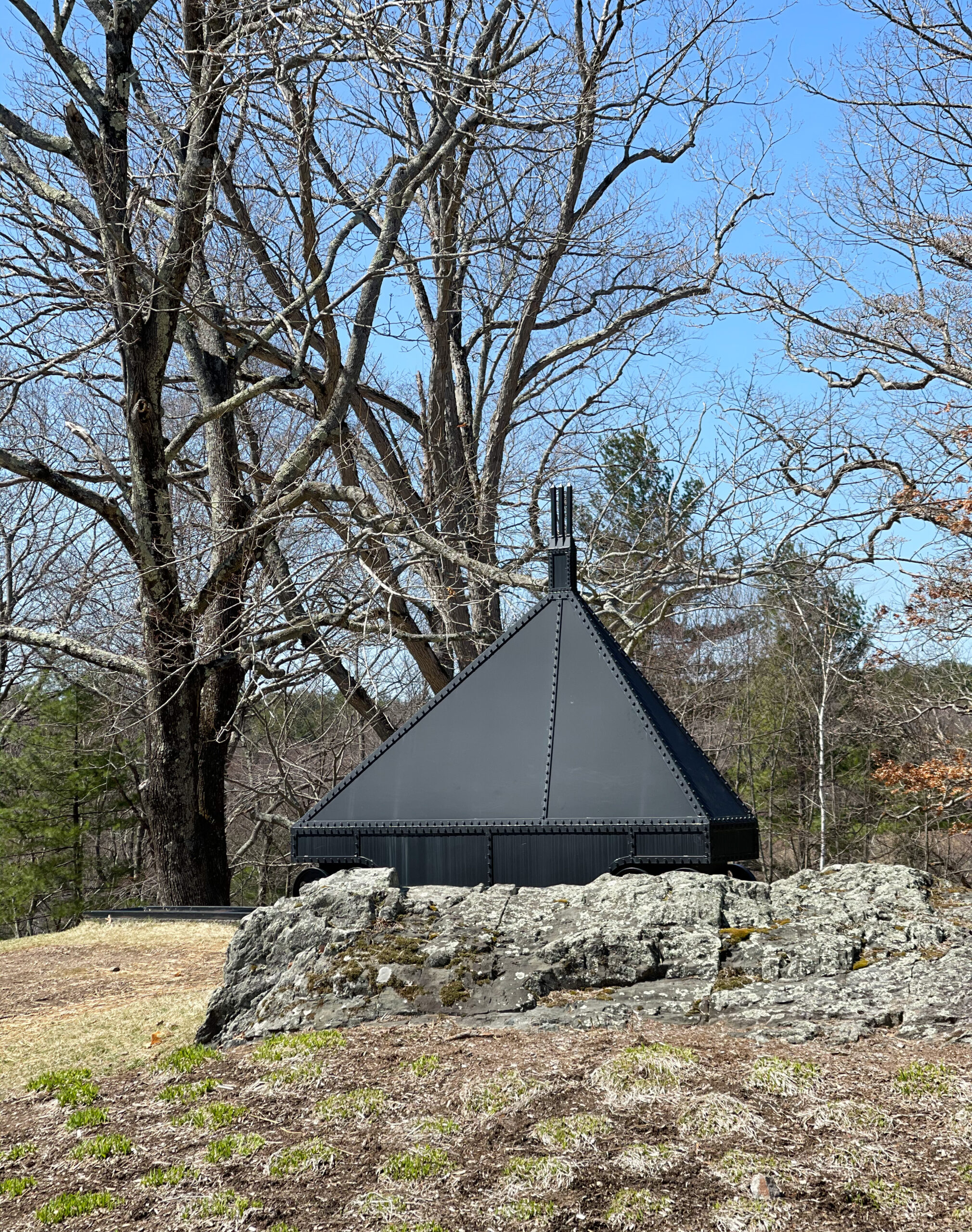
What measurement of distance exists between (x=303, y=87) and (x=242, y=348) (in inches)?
107

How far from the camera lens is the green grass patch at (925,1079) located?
3.68 metres

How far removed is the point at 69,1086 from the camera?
4.62 metres

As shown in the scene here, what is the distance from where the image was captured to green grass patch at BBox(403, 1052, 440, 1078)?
4.09 m

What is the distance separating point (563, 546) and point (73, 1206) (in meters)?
4.64

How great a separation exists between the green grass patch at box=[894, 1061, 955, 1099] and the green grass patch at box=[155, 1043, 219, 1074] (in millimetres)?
2783

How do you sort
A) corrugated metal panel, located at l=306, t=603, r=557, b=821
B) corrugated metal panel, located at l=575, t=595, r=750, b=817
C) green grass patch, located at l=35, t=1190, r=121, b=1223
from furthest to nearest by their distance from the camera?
corrugated metal panel, located at l=306, t=603, r=557, b=821 → corrugated metal panel, located at l=575, t=595, r=750, b=817 → green grass patch, located at l=35, t=1190, r=121, b=1223

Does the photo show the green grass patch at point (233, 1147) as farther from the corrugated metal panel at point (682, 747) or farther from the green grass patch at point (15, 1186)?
the corrugated metal panel at point (682, 747)

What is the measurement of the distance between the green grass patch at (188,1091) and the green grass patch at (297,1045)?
246mm

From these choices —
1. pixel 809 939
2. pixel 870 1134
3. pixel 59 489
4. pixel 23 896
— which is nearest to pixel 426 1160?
pixel 870 1134

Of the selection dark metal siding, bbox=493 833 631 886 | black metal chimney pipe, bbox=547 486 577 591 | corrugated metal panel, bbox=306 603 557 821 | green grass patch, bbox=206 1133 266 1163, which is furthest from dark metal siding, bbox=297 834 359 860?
green grass patch, bbox=206 1133 266 1163

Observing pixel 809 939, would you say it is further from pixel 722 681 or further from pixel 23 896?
pixel 23 896

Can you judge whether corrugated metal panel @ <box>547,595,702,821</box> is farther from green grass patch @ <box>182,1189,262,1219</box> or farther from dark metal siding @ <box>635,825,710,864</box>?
green grass patch @ <box>182,1189,262,1219</box>

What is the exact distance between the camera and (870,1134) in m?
3.45

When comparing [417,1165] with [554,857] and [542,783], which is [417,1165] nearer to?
[554,857]
